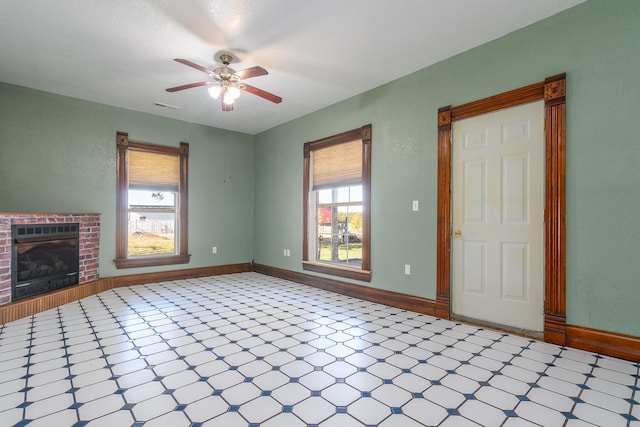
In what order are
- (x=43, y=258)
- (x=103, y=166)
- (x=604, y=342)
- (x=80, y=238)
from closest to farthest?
(x=604, y=342), (x=43, y=258), (x=80, y=238), (x=103, y=166)

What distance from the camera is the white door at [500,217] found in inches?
117

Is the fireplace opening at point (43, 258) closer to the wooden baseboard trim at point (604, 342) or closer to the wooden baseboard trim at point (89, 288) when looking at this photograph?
the wooden baseboard trim at point (89, 288)

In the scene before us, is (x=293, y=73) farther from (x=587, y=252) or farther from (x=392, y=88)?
(x=587, y=252)

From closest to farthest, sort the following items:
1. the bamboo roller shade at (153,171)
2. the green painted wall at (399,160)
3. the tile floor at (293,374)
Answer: the tile floor at (293,374) → the green painted wall at (399,160) → the bamboo roller shade at (153,171)

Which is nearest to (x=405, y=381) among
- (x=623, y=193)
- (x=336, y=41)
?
(x=623, y=193)

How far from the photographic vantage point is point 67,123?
185 inches

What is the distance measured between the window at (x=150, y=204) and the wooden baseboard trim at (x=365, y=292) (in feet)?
6.63

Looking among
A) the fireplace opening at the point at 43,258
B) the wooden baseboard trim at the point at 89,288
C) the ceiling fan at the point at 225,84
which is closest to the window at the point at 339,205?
the ceiling fan at the point at 225,84

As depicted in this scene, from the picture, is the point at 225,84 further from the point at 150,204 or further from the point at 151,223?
the point at 151,223

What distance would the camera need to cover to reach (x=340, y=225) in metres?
5.14

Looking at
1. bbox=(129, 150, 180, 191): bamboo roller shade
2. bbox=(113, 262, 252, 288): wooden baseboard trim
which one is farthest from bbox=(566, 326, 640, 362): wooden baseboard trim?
bbox=(129, 150, 180, 191): bamboo roller shade

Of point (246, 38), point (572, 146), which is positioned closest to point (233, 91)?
point (246, 38)

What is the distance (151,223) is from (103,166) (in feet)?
3.92

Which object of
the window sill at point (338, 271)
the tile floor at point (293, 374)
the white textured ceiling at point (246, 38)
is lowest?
the tile floor at point (293, 374)
